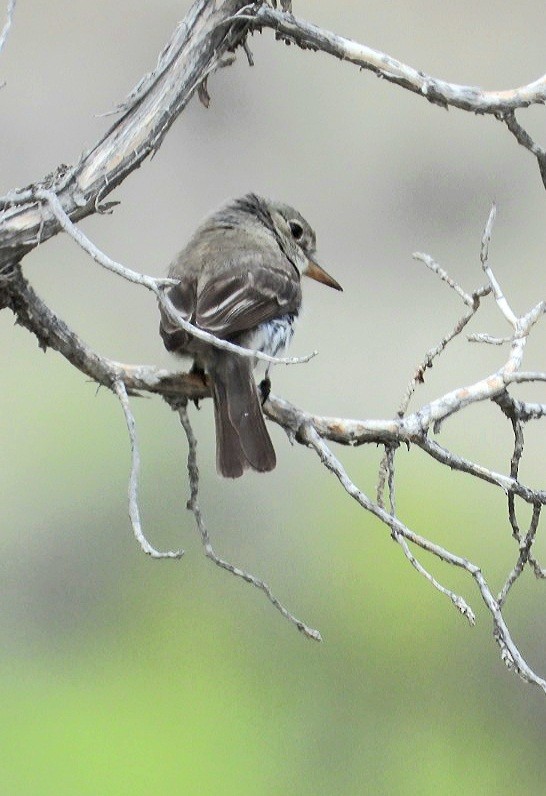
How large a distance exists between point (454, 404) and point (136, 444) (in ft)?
1.66

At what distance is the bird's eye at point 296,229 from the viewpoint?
2.37 meters

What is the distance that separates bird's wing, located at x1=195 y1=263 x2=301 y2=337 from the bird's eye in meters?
0.32

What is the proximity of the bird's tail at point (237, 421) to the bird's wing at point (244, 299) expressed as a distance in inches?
2.5

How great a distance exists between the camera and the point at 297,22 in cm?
156

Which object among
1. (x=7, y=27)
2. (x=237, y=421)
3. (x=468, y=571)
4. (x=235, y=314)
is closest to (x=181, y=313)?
(x=235, y=314)

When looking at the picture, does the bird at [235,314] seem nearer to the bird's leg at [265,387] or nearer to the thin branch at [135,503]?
the bird's leg at [265,387]

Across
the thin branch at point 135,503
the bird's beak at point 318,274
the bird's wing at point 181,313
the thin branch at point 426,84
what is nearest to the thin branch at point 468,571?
the thin branch at point 135,503

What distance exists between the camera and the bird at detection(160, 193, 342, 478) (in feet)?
5.92

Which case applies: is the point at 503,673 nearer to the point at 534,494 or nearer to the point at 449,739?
the point at 449,739

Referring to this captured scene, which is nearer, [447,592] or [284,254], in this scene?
[447,592]

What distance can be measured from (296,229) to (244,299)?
0.53 meters

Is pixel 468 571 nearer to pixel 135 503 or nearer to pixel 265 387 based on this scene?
pixel 135 503

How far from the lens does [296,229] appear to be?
238cm

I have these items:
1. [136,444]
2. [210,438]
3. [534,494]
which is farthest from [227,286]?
[210,438]
